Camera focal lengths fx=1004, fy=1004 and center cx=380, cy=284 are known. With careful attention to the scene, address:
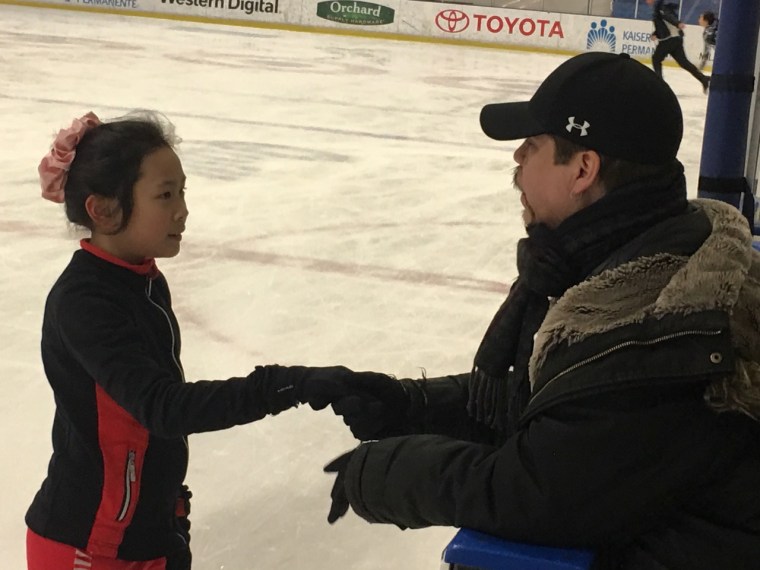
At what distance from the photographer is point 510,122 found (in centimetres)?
121

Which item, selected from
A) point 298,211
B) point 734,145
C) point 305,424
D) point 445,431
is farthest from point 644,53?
point 445,431

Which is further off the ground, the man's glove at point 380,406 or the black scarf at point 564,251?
the black scarf at point 564,251

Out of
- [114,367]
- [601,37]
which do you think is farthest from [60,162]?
[601,37]

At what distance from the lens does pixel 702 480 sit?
1.02 meters

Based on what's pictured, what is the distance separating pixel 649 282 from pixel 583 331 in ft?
0.28

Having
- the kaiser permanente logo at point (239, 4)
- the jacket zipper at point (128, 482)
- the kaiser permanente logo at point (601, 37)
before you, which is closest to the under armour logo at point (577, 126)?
the jacket zipper at point (128, 482)

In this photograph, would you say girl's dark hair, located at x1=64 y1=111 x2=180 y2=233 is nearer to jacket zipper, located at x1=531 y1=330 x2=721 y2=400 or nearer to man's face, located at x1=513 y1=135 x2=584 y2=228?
man's face, located at x1=513 y1=135 x2=584 y2=228

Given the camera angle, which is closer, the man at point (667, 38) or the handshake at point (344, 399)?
the handshake at point (344, 399)

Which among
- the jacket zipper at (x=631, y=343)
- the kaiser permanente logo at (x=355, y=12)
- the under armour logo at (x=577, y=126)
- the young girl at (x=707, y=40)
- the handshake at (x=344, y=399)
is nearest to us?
the jacket zipper at (x=631, y=343)

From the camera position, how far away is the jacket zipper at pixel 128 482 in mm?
1441

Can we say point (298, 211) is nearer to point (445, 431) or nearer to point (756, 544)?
point (445, 431)

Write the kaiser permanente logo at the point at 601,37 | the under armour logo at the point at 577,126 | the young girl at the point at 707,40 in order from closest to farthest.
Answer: the under armour logo at the point at 577,126, the young girl at the point at 707,40, the kaiser permanente logo at the point at 601,37

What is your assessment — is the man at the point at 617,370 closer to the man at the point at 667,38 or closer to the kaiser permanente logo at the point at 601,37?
the man at the point at 667,38

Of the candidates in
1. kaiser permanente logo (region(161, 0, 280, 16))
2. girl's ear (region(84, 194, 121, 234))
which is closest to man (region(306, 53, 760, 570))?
girl's ear (region(84, 194, 121, 234))
